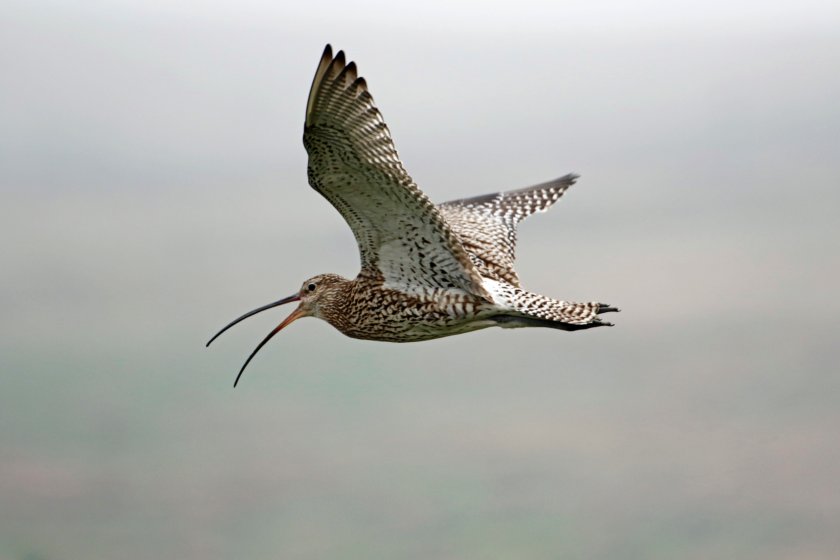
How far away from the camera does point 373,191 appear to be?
9.59m

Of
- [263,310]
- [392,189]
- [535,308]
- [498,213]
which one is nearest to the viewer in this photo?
[392,189]

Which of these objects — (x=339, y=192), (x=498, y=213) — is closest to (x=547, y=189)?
(x=498, y=213)

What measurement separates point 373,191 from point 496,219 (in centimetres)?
341

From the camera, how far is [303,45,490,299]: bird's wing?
895cm

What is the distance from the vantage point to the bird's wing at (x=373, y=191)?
8.95 m

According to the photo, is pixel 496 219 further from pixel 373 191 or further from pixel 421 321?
pixel 373 191

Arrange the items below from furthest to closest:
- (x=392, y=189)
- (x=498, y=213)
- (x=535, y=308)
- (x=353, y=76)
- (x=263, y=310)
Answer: (x=498, y=213)
(x=263, y=310)
(x=535, y=308)
(x=392, y=189)
(x=353, y=76)

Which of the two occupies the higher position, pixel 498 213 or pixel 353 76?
pixel 353 76

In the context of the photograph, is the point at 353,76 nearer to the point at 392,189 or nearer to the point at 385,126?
the point at 385,126

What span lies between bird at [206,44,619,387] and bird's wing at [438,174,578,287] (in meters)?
0.04

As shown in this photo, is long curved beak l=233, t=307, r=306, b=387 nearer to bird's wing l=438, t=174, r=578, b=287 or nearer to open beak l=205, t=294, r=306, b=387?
open beak l=205, t=294, r=306, b=387

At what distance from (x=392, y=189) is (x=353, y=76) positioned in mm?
1027

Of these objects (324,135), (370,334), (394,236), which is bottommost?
(370,334)

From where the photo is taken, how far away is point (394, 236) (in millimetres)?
10008
